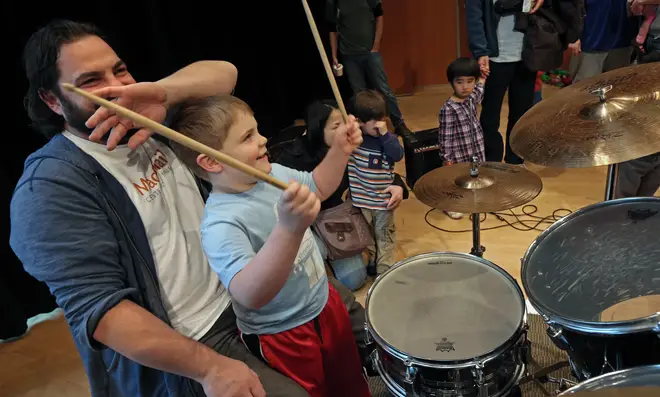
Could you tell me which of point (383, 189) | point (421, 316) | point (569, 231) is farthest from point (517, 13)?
point (421, 316)

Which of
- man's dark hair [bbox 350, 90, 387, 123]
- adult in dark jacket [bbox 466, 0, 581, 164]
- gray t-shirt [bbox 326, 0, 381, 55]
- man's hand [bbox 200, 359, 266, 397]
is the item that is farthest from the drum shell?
gray t-shirt [bbox 326, 0, 381, 55]

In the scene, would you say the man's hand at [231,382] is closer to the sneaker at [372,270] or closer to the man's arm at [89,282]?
the man's arm at [89,282]

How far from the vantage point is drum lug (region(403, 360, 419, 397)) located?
1.15 meters

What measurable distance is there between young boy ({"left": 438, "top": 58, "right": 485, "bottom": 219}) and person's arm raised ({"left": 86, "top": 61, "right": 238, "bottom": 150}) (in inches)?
62.2

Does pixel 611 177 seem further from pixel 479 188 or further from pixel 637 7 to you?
pixel 637 7

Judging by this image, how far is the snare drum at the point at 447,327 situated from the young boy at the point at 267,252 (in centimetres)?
13

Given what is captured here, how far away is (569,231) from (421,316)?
1.46ft

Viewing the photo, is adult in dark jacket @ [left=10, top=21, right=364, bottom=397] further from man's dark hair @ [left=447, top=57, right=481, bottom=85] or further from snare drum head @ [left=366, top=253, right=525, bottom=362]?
man's dark hair @ [left=447, top=57, right=481, bottom=85]

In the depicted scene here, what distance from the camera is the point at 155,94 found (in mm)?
1115

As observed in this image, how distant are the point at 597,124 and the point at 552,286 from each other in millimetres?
456

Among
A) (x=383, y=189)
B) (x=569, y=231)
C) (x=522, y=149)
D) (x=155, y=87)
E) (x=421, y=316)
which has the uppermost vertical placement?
(x=155, y=87)

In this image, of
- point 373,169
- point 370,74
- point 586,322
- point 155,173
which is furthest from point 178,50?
point 586,322

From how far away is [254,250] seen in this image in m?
1.08

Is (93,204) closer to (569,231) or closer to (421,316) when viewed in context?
(421,316)
